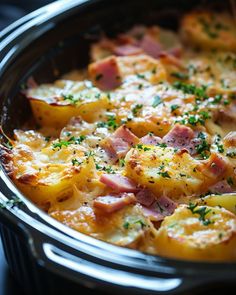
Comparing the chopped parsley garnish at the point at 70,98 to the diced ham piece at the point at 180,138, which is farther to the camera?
the chopped parsley garnish at the point at 70,98

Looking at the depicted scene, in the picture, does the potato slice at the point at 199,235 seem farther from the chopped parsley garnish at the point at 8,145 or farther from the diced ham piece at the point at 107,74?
the diced ham piece at the point at 107,74

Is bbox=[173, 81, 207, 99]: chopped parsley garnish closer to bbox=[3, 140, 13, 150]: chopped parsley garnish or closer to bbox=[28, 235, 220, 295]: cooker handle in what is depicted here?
bbox=[3, 140, 13, 150]: chopped parsley garnish

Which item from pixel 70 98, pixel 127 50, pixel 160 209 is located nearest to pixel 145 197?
pixel 160 209

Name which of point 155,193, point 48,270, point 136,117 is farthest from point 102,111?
point 48,270

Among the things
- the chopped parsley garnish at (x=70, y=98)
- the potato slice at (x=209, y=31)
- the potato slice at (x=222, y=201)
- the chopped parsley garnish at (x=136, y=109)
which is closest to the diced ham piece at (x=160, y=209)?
the potato slice at (x=222, y=201)

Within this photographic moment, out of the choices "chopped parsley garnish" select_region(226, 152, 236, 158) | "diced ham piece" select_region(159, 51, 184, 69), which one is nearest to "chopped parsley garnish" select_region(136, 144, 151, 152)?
"chopped parsley garnish" select_region(226, 152, 236, 158)

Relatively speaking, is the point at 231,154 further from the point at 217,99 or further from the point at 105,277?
the point at 105,277
